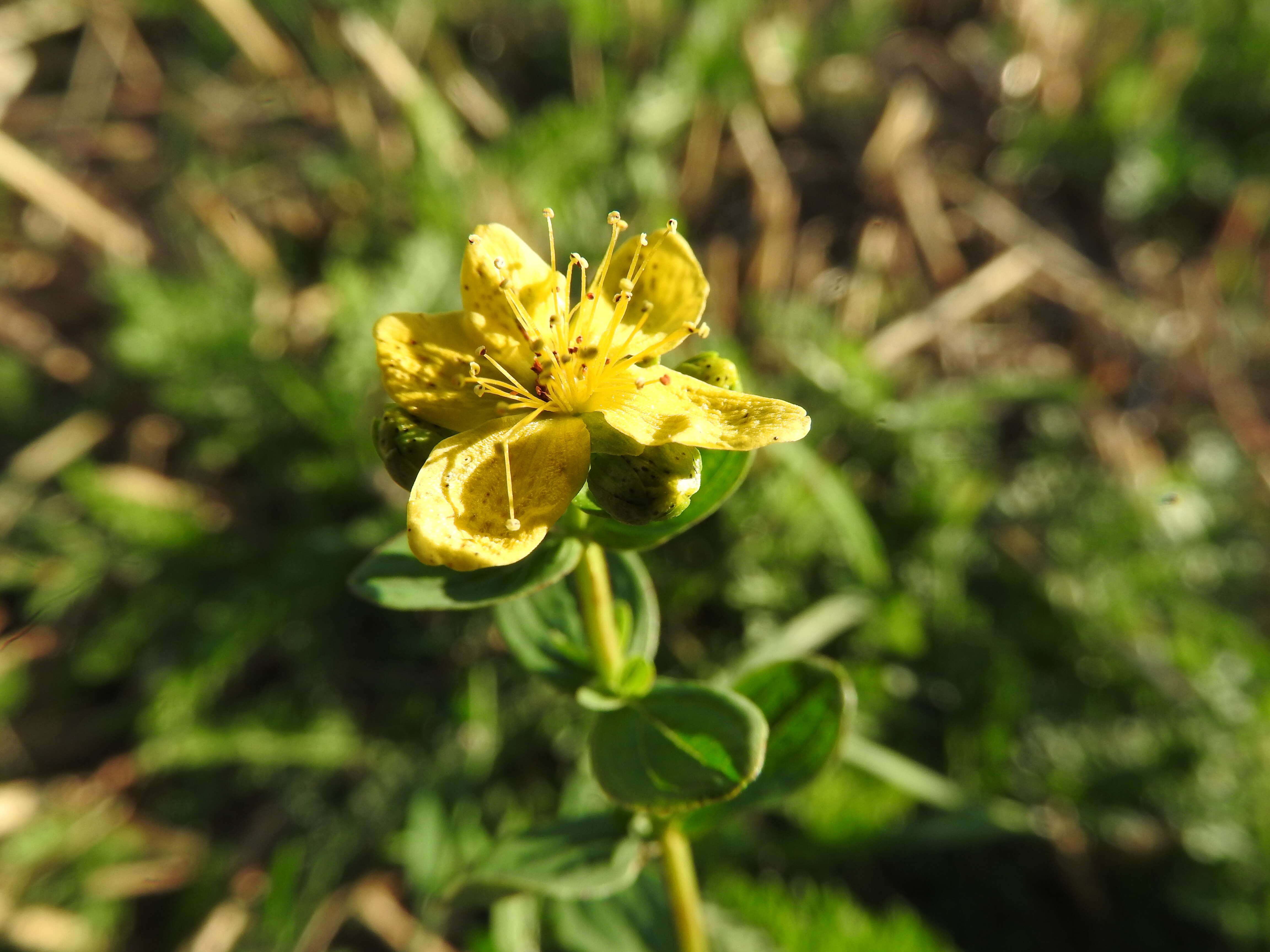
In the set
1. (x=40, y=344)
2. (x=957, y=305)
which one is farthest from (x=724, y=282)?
(x=40, y=344)

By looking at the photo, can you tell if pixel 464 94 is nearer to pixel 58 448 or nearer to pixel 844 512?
pixel 58 448

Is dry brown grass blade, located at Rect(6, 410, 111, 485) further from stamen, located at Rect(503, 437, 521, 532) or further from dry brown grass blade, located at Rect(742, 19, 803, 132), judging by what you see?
dry brown grass blade, located at Rect(742, 19, 803, 132)

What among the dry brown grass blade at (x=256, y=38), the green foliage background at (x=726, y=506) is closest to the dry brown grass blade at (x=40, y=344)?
the green foliage background at (x=726, y=506)

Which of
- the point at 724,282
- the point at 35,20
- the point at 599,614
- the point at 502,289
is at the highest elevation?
the point at 35,20

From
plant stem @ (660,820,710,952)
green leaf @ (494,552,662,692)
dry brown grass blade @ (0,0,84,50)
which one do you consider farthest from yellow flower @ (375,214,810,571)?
dry brown grass blade @ (0,0,84,50)

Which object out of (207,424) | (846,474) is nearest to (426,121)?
(207,424)

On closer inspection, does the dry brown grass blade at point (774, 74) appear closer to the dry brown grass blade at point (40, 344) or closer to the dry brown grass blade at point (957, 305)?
the dry brown grass blade at point (957, 305)
